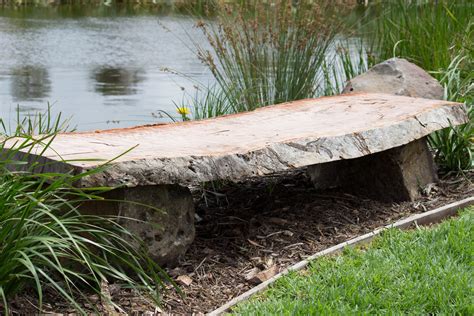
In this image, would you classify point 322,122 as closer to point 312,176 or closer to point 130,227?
point 312,176

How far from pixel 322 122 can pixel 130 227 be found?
4.80ft

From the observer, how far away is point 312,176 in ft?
16.3

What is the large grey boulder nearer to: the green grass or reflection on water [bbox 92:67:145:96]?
the green grass

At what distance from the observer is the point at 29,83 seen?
9.46 m

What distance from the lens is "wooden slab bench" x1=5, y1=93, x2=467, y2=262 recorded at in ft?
11.1

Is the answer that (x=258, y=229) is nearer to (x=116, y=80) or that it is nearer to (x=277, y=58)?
(x=277, y=58)

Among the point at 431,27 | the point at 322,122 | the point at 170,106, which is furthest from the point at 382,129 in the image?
the point at 170,106

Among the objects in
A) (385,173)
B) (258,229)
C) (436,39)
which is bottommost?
(258,229)

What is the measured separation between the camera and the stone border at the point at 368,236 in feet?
10.9

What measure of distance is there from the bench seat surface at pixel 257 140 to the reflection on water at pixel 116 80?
15.5ft

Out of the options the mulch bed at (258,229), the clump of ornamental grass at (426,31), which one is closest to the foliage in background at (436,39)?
the clump of ornamental grass at (426,31)

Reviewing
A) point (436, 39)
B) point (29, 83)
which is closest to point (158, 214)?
point (436, 39)

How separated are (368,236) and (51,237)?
5.49 ft

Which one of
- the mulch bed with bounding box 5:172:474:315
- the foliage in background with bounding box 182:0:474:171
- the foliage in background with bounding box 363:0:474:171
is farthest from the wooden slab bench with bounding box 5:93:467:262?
the foliage in background with bounding box 363:0:474:171
